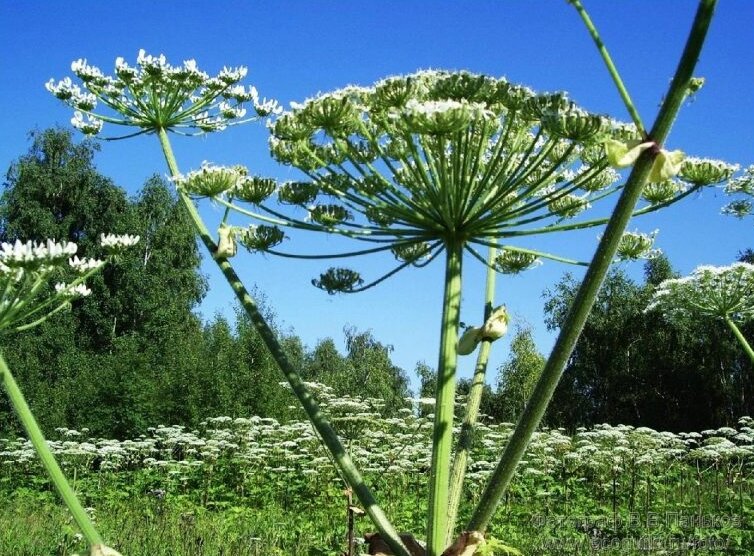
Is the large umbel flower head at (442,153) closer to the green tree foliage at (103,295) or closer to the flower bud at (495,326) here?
the flower bud at (495,326)

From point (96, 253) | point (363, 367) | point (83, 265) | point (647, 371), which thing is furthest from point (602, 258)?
point (363, 367)

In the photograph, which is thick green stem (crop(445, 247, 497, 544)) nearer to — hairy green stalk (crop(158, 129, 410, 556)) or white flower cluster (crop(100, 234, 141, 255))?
hairy green stalk (crop(158, 129, 410, 556))

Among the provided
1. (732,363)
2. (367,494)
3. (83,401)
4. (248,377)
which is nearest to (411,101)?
(367,494)

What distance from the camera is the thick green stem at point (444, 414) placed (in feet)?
5.98

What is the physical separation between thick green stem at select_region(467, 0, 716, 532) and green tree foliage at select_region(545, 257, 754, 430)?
37.7 m

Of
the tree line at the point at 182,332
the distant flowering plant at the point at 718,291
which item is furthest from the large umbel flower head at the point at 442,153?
the tree line at the point at 182,332

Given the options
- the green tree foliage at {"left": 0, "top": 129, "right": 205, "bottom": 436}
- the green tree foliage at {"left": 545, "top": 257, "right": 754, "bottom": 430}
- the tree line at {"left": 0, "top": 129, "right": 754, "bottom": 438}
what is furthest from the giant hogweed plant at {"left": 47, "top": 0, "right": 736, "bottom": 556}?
the green tree foliage at {"left": 545, "top": 257, "right": 754, "bottom": 430}

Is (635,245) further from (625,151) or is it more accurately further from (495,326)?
(625,151)

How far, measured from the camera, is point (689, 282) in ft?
21.4

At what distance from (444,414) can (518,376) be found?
137ft

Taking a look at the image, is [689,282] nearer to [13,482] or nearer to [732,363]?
[13,482]

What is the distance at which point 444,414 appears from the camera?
74.9 inches

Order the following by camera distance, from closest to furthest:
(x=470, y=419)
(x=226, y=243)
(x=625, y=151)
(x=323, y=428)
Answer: (x=625, y=151)
(x=323, y=428)
(x=470, y=419)
(x=226, y=243)

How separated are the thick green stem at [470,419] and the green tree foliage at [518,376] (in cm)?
3828
